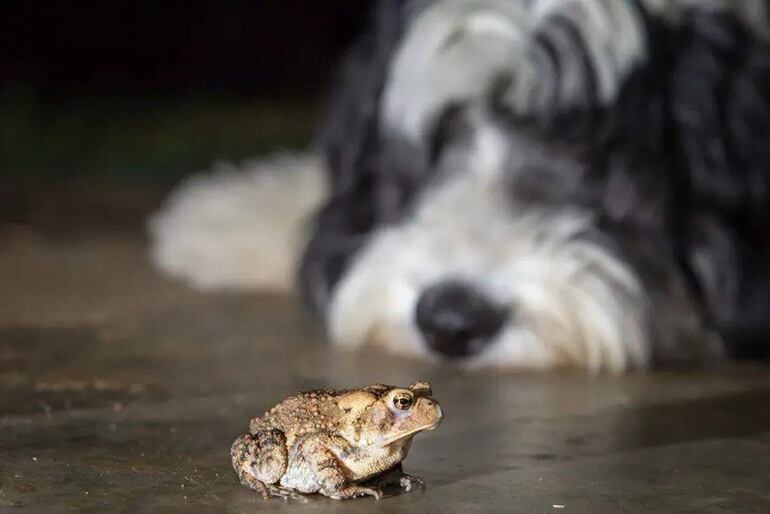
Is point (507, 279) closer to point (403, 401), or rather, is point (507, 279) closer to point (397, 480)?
point (397, 480)

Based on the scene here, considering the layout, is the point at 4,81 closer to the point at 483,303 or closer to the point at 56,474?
the point at 483,303

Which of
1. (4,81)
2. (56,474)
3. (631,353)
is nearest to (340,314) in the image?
(631,353)

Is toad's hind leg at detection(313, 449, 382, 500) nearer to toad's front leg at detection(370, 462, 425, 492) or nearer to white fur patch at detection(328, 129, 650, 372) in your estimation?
toad's front leg at detection(370, 462, 425, 492)

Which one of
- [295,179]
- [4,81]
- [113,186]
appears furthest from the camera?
[4,81]

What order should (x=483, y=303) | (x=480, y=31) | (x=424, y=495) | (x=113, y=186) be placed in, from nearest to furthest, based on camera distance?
1. (x=424, y=495)
2. (x=483, y=303)
3. (x=480, y=31)
4. (x=113, y=186)

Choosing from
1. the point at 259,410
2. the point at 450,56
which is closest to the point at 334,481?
the point at 259,410

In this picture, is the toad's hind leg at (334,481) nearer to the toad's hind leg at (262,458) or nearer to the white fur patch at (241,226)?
the toad's hind leg at (262,458)
